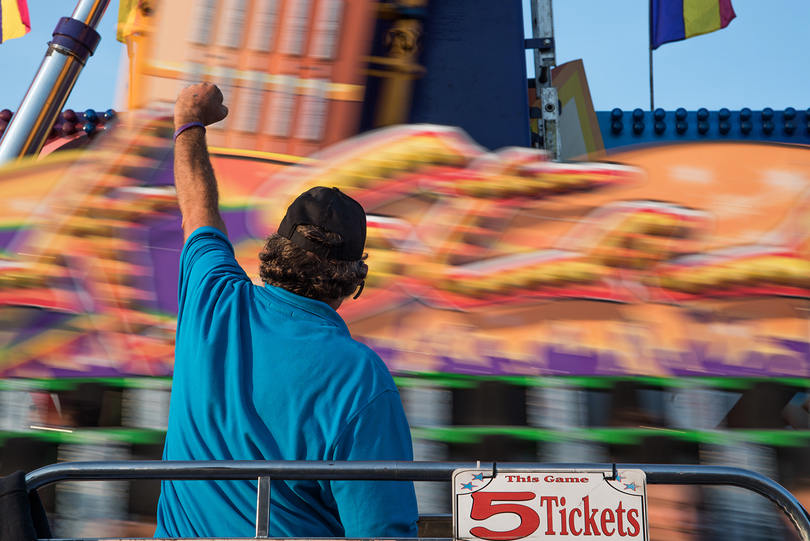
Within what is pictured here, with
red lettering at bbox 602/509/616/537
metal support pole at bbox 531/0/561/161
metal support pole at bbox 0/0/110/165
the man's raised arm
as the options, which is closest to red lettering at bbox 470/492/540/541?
red lettering at bbox 602/509/616/537

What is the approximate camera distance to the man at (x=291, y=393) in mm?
1049

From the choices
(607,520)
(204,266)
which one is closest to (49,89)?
(204,266)

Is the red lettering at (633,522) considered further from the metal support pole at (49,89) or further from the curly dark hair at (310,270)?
the metal support pole at (49,89)

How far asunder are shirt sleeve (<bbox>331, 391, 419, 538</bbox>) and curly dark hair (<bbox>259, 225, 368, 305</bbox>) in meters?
0.26

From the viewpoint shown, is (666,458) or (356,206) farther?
(666,458)

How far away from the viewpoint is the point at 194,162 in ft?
5.29

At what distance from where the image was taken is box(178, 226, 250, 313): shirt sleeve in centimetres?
127

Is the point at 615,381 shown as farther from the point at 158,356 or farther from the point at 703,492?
the point at 158,356

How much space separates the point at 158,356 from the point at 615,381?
88.5 inches

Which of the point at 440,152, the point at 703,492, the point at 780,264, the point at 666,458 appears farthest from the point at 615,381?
the point at 440,152

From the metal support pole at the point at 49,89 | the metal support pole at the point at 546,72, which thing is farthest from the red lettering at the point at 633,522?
the metal support pole at the point at 49,89

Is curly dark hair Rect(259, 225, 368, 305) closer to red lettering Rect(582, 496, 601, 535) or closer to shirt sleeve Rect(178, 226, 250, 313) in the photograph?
shirt sleeve Rect(178, 226, 250, 313)

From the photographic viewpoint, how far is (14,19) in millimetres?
5207

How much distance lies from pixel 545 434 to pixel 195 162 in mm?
2084
